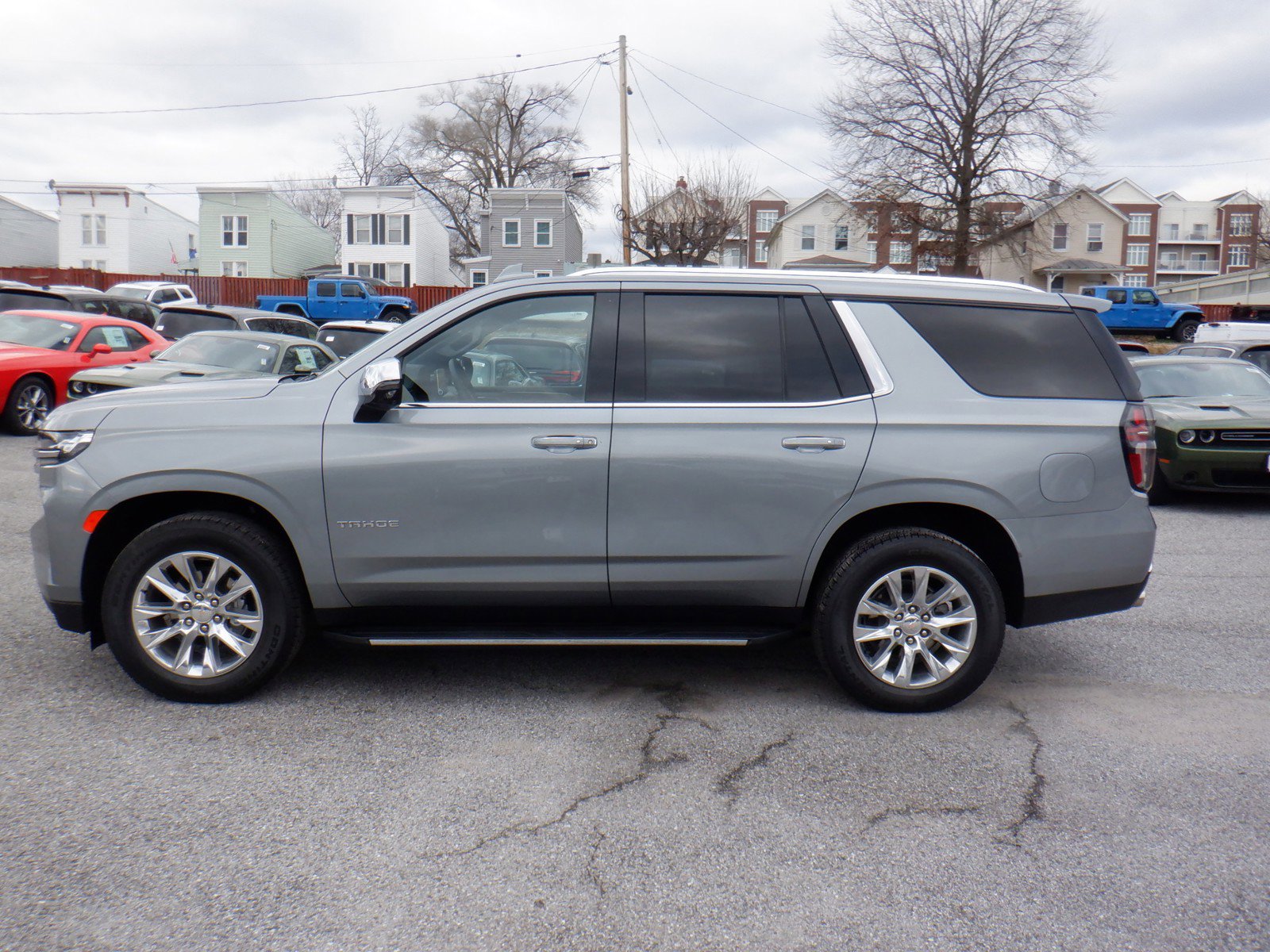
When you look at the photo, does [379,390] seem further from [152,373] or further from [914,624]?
[152,373]

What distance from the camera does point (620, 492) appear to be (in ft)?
13.8

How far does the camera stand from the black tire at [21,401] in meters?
12.4

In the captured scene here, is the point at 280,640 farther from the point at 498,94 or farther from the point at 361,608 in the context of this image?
the point at 498,94

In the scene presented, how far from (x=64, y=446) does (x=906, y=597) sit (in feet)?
11.6

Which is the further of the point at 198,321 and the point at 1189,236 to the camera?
the point at 1189,236

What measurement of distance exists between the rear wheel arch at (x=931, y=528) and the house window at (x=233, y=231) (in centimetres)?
5376

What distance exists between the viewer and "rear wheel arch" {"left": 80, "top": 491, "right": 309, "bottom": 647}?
427 cm

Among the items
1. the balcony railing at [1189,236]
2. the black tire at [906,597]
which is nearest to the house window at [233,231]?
the black tire at [906,597]

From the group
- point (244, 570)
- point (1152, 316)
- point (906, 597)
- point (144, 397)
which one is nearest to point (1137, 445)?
point (906, 597)

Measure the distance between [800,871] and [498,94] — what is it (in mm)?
61362

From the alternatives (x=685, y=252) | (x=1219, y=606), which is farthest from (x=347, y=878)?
(x=685, y=252)

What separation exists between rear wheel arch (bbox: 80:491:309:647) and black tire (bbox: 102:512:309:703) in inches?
1.7

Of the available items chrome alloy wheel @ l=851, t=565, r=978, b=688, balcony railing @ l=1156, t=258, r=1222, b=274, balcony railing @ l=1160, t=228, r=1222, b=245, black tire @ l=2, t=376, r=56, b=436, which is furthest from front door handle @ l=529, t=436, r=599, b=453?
balcony railing @ l=1160, t=228, r=1222, b=245

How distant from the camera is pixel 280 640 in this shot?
4242 mm
